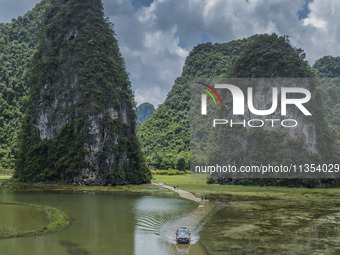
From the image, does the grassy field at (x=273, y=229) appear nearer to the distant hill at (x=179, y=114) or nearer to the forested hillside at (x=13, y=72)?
the distant hill at (x=179, y=114)

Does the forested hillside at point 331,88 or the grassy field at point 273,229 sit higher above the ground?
the forested hillside at point 331,88

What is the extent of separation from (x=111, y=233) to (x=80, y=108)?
141 ft

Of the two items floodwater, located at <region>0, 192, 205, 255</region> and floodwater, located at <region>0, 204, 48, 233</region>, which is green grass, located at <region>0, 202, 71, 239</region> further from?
floodwater, located at <region>0, 192, 205, 255</region>

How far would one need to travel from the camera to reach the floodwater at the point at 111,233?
1772 cm

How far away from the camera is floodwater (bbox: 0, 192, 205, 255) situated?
17722 millimetres

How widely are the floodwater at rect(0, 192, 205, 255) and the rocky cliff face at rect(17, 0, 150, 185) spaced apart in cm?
2568

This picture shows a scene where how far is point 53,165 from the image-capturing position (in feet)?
201

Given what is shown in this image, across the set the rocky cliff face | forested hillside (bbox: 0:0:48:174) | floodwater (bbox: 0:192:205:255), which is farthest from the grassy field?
forested hillside (bbox: 0:0:48:174)

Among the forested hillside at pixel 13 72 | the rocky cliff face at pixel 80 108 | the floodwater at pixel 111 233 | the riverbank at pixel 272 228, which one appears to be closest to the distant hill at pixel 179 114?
the rocky cliff face at pixel 80 108

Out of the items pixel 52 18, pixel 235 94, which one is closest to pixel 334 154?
pixel 235 94

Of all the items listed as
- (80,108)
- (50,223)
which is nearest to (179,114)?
(80,108)

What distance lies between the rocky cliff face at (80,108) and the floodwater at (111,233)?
25.7 m

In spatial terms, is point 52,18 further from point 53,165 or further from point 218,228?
point 218,228

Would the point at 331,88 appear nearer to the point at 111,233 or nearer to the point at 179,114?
the point at 179,114
